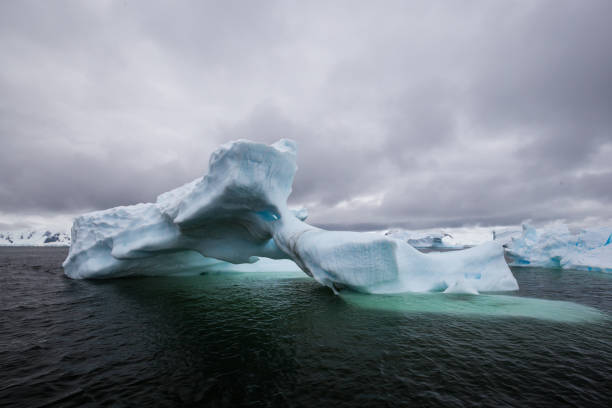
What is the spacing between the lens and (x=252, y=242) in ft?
57.0

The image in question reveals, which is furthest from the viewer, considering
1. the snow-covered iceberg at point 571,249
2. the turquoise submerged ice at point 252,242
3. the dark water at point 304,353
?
the snow-covered iceberg at point 571,249

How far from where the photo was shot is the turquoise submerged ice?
11.7m

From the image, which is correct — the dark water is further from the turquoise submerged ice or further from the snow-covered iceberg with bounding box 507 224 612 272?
the snow-covered iceberg with bounding box 507 224 612 272

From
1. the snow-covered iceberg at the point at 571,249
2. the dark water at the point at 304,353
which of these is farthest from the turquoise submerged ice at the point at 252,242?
the snow-covered iceberg at the point at 571,249

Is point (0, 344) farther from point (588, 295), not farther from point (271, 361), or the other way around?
point (588, 295)

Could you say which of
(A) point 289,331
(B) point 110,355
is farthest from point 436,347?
(B) point 110,355

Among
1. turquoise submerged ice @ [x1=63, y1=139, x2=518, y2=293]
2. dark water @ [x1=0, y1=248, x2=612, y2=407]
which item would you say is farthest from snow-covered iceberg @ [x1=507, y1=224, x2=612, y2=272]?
dark water @ [x1=0, y1=248, x2=612, y2=407]

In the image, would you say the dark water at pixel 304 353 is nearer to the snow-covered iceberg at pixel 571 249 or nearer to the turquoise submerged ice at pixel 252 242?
the turquoise submerged ice at pixel 252 242

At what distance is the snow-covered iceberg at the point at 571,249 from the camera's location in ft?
86.7

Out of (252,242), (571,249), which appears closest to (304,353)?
(252,242)

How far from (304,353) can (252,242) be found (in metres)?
11.8

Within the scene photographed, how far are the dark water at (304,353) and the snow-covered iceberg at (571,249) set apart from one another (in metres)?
23.2

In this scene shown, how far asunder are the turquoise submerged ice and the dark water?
193 cm

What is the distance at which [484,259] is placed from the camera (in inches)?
575
